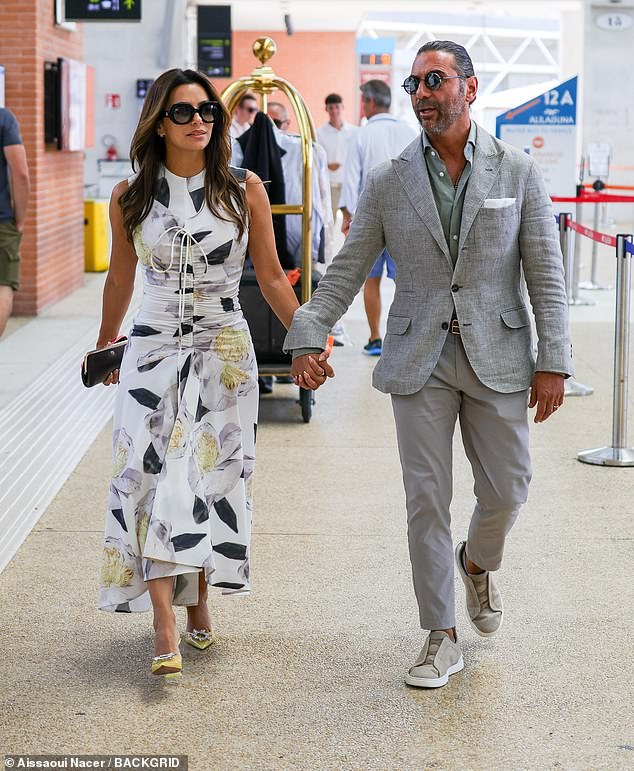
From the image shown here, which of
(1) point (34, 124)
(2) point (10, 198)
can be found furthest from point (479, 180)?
(1) point (34, 124)

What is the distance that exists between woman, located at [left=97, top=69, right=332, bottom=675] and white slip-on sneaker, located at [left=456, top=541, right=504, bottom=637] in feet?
2.32

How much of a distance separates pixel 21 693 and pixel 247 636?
2.55 feet

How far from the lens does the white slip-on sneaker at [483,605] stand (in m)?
4.02

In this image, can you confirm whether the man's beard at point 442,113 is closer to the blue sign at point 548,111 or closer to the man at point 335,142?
the blue sign at point 548,111

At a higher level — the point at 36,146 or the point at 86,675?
the point at 36,146

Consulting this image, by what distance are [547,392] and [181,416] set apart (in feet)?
3.47

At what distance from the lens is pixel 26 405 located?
7742 mm

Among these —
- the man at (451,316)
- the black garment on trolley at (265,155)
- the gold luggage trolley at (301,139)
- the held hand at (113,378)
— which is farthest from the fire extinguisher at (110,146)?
the man at (451,316)

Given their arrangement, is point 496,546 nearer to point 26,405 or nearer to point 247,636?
point 247,636

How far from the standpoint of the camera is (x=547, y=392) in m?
3.62

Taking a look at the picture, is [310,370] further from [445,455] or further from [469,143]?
[469,143]

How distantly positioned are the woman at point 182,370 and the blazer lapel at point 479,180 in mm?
565

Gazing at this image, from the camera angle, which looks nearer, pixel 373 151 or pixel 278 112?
pixel 373 151

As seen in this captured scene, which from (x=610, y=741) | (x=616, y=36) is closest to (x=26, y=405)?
(x=610, y=741)
